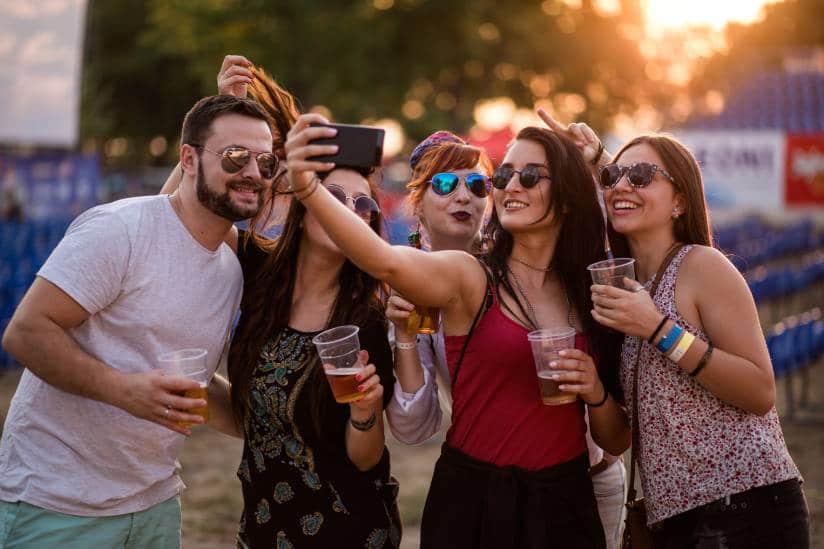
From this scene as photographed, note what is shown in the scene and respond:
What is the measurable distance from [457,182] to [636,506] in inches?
57.8

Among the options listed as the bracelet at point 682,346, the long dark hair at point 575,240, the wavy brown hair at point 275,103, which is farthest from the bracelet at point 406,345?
the wavy brown hair at point 275,103

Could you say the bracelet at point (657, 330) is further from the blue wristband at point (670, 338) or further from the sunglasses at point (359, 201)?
the sunglasses at point (359, 201)

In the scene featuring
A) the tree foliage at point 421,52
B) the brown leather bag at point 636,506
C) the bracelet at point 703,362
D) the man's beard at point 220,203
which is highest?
the tree foliage at point 421,52

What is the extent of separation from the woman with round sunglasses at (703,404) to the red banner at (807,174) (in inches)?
1153

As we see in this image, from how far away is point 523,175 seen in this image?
255 centimetres

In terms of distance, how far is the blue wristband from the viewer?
2330 mm

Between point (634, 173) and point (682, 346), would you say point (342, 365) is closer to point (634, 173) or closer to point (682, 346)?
point (682, 346)

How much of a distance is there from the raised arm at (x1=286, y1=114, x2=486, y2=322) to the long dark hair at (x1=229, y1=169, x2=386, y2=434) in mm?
433

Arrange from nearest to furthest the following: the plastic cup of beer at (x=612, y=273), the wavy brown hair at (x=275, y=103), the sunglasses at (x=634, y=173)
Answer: the plastic cup of beer at (x=612, y=273) < the sunglasses at (x=634, y=173) < the wavy brown hair at (x=275, y=103)

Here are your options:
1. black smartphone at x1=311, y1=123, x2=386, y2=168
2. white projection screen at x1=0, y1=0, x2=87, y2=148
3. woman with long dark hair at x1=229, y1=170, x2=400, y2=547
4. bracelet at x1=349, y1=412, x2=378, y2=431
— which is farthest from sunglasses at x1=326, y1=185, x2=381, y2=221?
white projection screen at x1=0, y1=0, x2=87, y2=148

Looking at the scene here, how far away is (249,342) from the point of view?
2684 millimetres

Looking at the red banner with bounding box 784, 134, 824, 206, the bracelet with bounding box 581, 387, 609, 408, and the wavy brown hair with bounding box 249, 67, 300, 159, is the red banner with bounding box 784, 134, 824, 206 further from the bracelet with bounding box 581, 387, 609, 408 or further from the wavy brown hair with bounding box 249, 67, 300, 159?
the bracelet with bounding box 581, 387, 609, 408

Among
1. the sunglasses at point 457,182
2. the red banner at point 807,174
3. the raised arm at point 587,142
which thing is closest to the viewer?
the raised arm at point 587,142

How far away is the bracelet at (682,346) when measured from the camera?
2.34 meters
